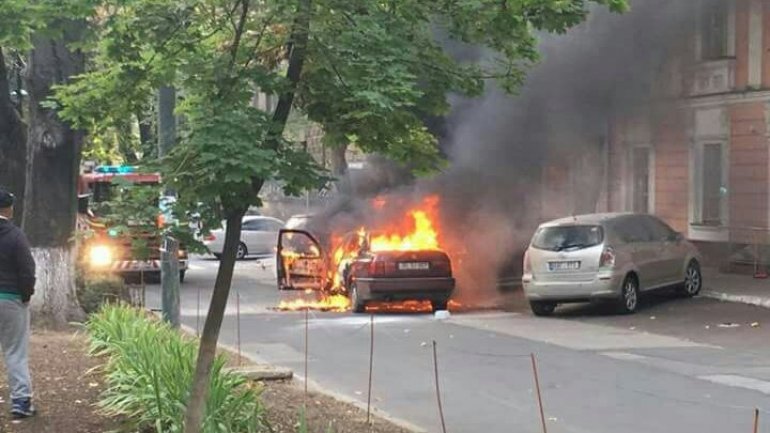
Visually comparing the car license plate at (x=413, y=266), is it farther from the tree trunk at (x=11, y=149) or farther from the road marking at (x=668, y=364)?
the tree trunk at (x=11, y=149)

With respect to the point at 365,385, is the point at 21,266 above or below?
above

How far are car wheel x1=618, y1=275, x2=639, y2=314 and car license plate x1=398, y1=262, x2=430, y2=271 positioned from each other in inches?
124

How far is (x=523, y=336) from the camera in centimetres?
1336

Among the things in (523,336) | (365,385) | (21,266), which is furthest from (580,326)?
(21,266)

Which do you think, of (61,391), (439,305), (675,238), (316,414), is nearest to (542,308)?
(439,305)

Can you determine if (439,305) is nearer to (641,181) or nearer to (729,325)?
(729,325)

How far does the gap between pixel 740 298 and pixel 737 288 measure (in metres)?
1.15

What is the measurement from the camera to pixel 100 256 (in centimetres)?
1673

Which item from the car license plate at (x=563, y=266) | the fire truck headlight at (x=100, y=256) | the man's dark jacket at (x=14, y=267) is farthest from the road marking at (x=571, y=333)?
the man's dark jacket at (x=14, y=267)

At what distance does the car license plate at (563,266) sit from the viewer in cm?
1521

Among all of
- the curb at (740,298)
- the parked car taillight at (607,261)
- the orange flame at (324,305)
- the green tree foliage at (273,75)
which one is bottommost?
the orange flame at (324,305)

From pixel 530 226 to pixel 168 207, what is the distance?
16.7 meters

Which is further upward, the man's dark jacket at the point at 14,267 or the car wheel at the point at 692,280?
the man's dark jacket at the point at 14,267

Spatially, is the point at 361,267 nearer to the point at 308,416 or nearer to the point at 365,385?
the point at 365,385
